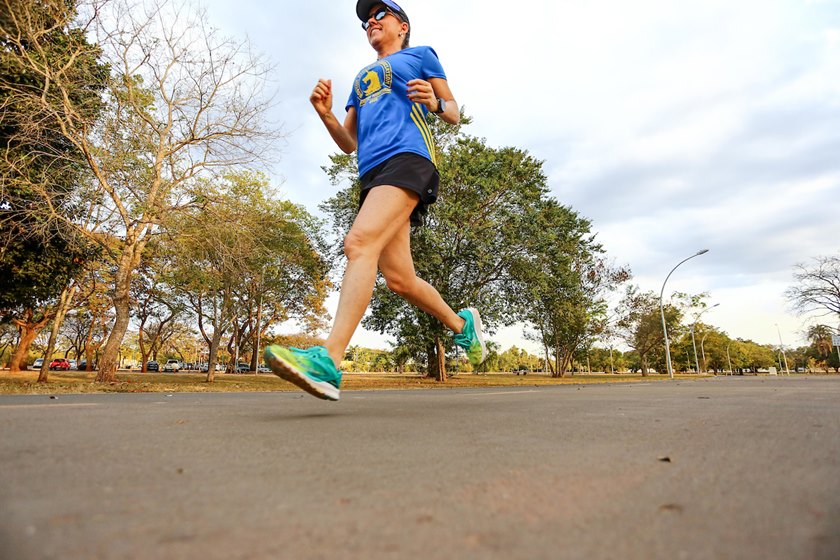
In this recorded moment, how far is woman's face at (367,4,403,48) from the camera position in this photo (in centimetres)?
352

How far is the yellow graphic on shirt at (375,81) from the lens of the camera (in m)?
3.21

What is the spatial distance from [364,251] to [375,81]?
1.30 meters

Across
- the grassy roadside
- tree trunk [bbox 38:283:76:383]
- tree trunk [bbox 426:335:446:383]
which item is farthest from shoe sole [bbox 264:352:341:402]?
tree trunk [bbox 38:283:76:383]

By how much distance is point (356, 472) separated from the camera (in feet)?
3.96

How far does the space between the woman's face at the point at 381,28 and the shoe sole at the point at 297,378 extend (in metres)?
2.59

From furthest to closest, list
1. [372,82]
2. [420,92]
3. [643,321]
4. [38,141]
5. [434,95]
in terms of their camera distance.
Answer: [643,321], [38,141], [372,82], [434,95], [420,92]

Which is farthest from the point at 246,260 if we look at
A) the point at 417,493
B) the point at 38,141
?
the point at 417,493

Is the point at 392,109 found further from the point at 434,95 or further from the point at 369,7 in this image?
the point at 369,7

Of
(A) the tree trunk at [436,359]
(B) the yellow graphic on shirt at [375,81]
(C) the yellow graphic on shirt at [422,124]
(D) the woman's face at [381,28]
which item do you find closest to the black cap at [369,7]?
(D) the woman's face at [381,28]

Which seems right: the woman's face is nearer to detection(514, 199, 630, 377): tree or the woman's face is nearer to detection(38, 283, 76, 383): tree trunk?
detection(514, 199, 630, 377): tree

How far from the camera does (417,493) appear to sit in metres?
1.01

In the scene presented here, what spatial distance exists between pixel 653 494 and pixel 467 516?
435mm

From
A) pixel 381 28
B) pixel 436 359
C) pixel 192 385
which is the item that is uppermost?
pixel 381 28

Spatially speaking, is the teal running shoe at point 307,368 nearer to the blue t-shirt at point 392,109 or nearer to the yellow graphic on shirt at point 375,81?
the blue t-shirt at point 392,109
